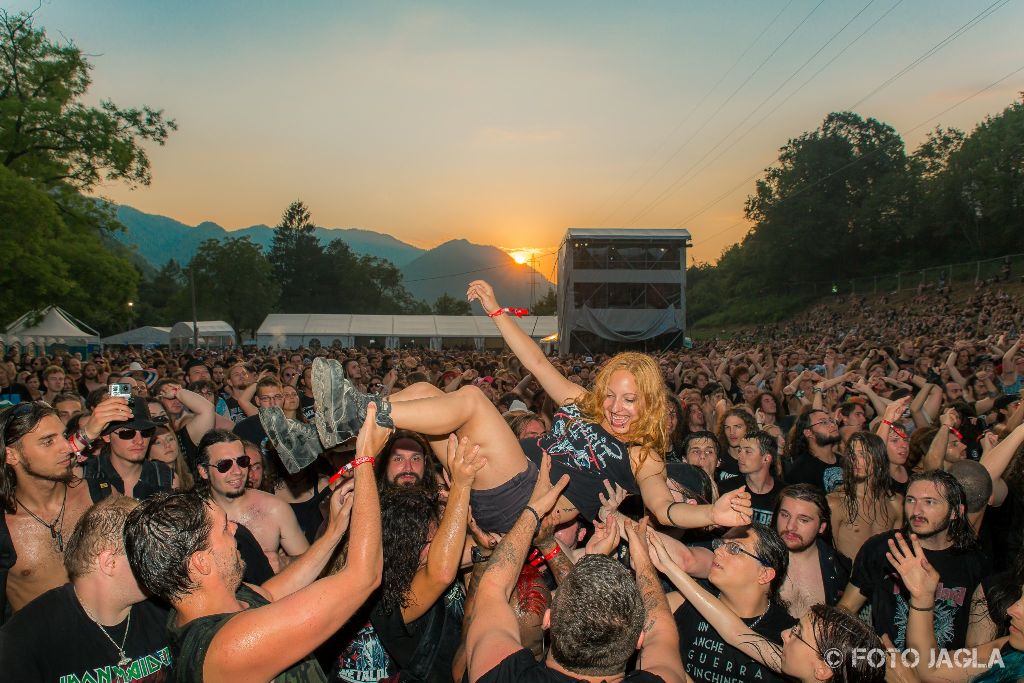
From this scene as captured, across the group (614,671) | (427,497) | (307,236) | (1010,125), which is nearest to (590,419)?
(427,497)

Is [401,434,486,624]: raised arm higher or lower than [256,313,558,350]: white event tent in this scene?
lower

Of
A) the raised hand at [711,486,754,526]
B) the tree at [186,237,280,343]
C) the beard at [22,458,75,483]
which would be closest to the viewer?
the raised hand at [711,486,754,526]

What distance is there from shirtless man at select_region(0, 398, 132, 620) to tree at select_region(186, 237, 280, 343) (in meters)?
70.0

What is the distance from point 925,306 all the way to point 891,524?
3309 cm

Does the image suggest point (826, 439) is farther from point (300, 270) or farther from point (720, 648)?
point (300, 270)

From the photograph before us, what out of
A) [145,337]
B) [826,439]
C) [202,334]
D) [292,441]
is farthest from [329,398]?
[145,337]

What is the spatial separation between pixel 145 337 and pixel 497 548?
167 ft

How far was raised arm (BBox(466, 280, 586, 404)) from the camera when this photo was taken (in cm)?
443

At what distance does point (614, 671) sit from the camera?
2.27 m

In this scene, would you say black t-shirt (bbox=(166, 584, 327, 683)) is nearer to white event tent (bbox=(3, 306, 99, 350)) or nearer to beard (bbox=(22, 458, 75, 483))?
beard (bbox=(22, 458, 75, 483))

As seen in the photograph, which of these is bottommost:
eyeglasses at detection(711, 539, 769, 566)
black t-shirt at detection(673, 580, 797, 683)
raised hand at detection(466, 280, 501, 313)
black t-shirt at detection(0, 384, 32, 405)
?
black t-shirt at detection(673, 580, 797, 683)

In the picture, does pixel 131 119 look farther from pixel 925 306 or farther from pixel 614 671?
pixel 925 306

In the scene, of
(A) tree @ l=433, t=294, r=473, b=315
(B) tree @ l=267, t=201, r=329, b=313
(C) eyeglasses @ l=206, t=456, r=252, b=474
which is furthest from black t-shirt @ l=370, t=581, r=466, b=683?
(A) tree @ l=433, t=294, r=473, b=315

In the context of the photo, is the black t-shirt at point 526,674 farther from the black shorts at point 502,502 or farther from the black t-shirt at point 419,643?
the black shorts at point 502,502
